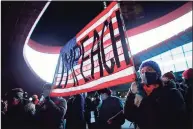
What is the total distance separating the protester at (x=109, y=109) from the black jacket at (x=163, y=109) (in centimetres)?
189

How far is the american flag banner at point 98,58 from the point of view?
2304 mm

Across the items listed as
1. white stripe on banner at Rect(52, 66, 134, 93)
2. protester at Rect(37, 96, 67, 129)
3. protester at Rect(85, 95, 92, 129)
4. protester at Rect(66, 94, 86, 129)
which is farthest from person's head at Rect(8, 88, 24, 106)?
protester at Rect(85, 95, 92, 129)

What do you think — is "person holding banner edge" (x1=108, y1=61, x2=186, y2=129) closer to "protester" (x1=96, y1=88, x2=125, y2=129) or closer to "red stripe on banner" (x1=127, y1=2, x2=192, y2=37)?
"protester" (x1=96, y1=88, x2=125, y2=129)

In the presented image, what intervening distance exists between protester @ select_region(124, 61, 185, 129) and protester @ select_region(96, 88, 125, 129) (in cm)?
172

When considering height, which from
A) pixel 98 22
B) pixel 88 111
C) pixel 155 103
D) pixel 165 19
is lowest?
pixel 88 111

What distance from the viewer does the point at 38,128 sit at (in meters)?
4.27

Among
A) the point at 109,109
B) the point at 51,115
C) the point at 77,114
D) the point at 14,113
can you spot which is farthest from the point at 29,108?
the point at 109,109

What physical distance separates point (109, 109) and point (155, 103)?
217cm

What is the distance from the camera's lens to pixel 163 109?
220cm

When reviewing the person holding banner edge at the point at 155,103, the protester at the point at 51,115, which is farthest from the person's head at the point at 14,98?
the person holding banner edge at the point at 155,103

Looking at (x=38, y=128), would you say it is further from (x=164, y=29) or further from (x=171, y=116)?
(x=164, y=29)

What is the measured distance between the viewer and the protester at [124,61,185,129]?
217cm

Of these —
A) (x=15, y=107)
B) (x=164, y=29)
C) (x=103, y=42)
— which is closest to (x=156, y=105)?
(x=103, y=42)

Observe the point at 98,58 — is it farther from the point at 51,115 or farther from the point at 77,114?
the point at 77,114
